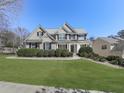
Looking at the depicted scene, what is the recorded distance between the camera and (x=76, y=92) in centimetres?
890

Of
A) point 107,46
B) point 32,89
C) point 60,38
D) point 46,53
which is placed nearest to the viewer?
point 32,89

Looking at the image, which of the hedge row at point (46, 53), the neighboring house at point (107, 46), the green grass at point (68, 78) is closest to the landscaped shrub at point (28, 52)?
the hedge row at point (46, 53)

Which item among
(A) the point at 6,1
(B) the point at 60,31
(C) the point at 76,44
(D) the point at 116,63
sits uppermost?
(A) the point at 6,1

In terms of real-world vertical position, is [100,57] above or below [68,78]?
above

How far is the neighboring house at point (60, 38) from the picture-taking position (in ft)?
147

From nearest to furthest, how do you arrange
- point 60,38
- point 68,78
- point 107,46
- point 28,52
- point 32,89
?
point 32,89, point 68,78, point 28,52, point 60,38, point 107,46

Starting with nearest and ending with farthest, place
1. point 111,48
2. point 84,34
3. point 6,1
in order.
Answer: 1. point 6,1
2. point 84,34
3. point 111,48

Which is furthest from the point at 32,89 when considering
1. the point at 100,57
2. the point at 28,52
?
the point at 100,57

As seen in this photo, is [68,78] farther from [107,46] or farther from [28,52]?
[107,46]

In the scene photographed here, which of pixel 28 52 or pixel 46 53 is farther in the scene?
pixel 28 52

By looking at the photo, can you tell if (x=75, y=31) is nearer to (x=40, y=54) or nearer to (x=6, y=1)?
(x=40, y=54)

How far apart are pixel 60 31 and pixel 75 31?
3.30 m

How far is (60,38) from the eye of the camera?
47.2 meters

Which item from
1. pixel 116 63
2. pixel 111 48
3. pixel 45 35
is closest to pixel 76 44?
pixel 45 35
